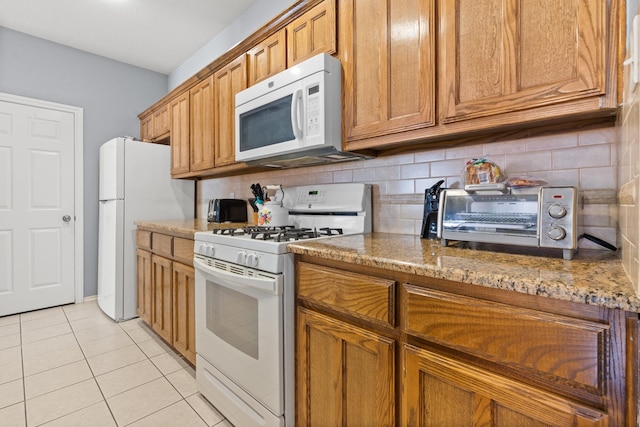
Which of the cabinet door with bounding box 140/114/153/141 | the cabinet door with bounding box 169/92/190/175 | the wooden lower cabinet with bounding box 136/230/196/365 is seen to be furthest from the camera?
the cabinet door with bounding box 140/114/153/141

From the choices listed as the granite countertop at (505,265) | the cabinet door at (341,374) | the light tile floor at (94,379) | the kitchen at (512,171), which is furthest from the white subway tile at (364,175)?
the light tile floor at (94,379)

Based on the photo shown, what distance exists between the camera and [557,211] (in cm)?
93

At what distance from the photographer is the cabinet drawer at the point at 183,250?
196 centimetres

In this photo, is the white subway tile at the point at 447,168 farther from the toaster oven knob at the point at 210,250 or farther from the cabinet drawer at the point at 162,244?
the cabinet drawer at the point at 162,244

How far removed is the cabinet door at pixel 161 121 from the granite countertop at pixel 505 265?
2528 millimetres

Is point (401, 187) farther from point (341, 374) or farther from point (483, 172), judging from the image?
point (341, 374)

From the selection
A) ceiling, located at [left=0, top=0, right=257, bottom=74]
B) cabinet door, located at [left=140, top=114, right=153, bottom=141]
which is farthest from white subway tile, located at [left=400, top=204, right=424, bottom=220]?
cabinet door, located at [left=140, top=114, right=153, bottom=141]

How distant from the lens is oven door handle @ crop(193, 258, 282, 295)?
1.27 metres

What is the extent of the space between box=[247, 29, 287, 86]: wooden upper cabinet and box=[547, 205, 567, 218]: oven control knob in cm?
151

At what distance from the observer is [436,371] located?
88 cm

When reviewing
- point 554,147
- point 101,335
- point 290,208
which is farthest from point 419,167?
point 101,335

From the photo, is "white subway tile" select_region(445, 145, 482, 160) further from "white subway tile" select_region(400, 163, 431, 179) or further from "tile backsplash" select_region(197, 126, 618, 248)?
"white subway tile" select_region(400, 163, 431, 179)

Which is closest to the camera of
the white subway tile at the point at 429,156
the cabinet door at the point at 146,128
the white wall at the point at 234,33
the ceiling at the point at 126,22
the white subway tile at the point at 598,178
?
the white subway tile at the point at 598,178

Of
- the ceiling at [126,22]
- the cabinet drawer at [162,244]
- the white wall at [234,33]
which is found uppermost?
the ceiling at [126,22]
